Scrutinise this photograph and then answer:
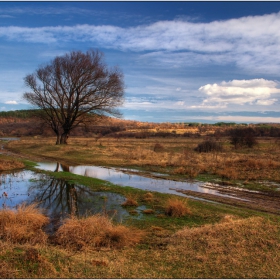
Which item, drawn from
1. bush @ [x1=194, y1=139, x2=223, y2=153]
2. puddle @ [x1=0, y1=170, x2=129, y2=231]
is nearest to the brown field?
puddle @ [x1=0, y1=170, x2=129, y2=231]

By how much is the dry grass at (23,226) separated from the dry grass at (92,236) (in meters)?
0.54

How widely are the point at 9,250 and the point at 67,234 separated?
1498 mm

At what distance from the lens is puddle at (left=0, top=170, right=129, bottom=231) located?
10.0m

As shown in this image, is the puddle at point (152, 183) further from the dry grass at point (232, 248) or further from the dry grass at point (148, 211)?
the dry grass at point (232, 248)

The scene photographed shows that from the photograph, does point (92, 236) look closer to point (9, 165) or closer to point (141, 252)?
point (141, 252)

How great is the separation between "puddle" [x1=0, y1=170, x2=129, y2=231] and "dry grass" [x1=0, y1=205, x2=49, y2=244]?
0.54m

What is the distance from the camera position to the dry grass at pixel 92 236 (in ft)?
22.0

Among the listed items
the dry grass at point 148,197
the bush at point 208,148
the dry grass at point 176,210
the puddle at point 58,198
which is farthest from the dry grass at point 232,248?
the bush at point 208,148

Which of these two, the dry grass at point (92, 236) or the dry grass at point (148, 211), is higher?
the dry grass at point (92, 236)

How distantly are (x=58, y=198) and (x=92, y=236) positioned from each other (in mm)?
5968

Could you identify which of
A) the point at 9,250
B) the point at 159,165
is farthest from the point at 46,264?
the point at 159,165

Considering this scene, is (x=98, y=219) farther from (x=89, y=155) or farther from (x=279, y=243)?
(x=89, y=155)

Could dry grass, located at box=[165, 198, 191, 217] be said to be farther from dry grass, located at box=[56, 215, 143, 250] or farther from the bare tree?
the bare tree

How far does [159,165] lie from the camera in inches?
905
